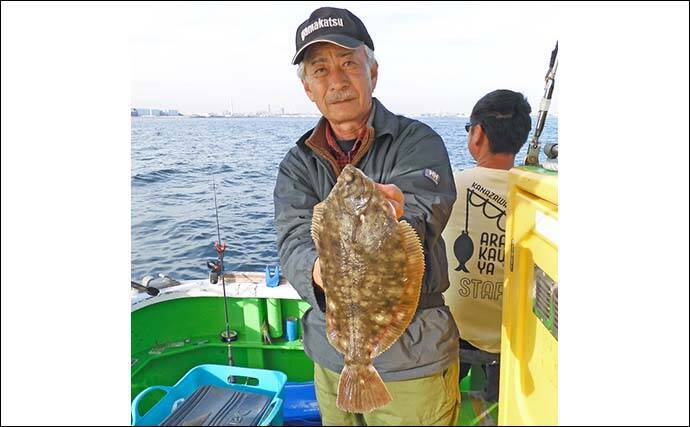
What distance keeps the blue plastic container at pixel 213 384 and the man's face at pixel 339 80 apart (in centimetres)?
131

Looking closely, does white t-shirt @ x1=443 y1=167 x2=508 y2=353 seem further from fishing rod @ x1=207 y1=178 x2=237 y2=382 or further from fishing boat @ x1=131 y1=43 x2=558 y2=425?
fishing rod @ x1=207 y1=178 x2=237 y2=382

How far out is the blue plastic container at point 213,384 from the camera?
1967 mm

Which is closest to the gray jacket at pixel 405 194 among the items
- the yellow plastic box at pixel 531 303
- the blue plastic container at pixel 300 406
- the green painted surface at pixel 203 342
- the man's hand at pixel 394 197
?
the man's hand at pixel 394 197

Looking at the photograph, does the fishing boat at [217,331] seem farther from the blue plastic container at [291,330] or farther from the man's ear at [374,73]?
the man's ear at [374,73]

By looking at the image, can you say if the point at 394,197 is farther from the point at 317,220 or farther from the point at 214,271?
the point at 214,271

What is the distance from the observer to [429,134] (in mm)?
1811

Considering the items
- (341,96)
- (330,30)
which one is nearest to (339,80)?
(341,96)

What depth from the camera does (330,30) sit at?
176 centimetres

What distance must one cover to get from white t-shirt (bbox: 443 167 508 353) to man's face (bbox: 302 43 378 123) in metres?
0.77

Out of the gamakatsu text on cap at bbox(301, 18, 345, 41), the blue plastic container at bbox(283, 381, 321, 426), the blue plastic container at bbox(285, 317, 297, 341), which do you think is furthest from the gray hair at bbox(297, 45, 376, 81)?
the blue plastic container at bbox(285, 317, 297, 341)

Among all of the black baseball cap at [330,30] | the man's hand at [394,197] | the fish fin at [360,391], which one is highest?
the black baseball cap at [330,30]
